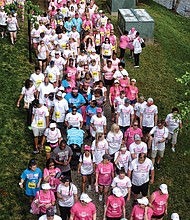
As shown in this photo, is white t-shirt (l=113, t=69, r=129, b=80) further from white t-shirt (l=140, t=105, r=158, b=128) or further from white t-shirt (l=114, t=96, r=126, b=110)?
white t-shirt (l=140, t=105, r=158, b=128)

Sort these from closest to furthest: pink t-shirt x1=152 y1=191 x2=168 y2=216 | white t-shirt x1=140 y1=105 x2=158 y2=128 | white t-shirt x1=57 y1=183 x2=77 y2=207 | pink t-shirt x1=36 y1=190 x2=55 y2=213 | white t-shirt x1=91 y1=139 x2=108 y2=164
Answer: pink t-shirt x1=36 y1=190 x2=55 y2=213
white t-shirt x1=57 y1=183 x2=77 y2=207
pink t-shirt x1=152 y1=191 x2=168 y2=216
white t-shirt x1=91 y1=139 x2=108 y2=164
white t-shirt x1=140 y1=105 x2=158 y2=128

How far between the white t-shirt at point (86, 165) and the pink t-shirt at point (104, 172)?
390 millimetres

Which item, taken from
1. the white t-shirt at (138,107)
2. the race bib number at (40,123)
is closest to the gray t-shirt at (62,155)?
the race bib number at (40,123)

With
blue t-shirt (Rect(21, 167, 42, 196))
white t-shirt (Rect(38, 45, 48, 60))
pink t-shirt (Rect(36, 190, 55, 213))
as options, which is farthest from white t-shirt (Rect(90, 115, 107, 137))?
white t-shirt (Rect(38, 45, 48, 60))

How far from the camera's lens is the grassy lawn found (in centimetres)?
1163

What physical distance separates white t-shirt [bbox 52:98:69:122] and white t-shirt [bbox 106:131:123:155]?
5.71ft

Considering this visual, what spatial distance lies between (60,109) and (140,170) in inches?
128

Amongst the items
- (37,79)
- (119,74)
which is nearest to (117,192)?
(37,79)

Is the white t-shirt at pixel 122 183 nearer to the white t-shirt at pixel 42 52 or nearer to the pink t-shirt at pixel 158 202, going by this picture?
the pink t-shirt at pixel 158 202

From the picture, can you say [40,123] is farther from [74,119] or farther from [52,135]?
[74,119]

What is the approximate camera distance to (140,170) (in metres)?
10.6

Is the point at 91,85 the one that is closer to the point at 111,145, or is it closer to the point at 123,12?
the point at 111,145

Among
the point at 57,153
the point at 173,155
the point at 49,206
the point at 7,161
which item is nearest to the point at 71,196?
the point at 49,206

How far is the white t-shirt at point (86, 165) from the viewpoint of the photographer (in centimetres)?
1077
